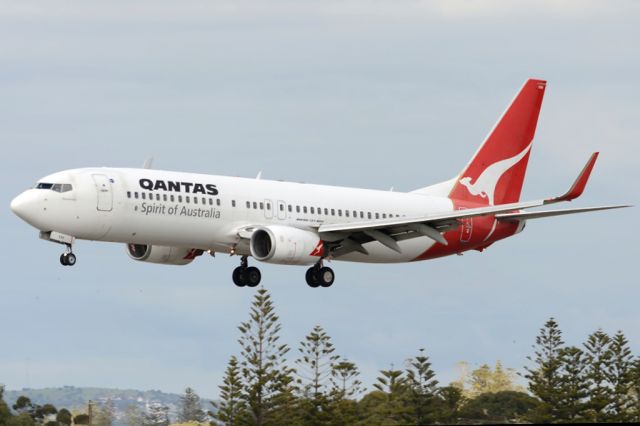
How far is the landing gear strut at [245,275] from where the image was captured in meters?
73.6

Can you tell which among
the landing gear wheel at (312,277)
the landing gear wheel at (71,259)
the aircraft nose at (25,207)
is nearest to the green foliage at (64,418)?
the landing gear wheel at (312,277)

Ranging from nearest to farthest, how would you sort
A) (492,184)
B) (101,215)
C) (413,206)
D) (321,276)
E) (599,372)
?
1. (101,215)
2. (321,276)
3. (413,206)
4. (492,184)
5. (599,372)

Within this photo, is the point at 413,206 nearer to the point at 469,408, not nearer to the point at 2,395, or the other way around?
the point at 469,408

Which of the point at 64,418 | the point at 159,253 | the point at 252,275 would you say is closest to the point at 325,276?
the point at 252,275

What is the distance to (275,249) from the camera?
6862 centimetres

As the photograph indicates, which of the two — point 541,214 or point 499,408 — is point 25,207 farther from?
point 499,408

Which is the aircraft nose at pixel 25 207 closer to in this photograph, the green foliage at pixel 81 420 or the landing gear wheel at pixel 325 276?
the landing gear wheel at pixel 325 276

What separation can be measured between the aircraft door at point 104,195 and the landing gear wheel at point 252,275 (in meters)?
10.0

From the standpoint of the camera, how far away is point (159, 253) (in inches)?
2901

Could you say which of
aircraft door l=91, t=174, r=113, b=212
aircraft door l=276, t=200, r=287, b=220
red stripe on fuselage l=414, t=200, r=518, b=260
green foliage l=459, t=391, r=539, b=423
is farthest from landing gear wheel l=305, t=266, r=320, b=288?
green foliage l=459, t=391, r=539, b=423

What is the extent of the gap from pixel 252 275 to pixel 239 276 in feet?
2.00

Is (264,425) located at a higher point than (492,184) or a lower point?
lower

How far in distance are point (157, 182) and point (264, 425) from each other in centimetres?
3494

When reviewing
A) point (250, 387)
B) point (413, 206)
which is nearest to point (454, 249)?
point (413, 206)
